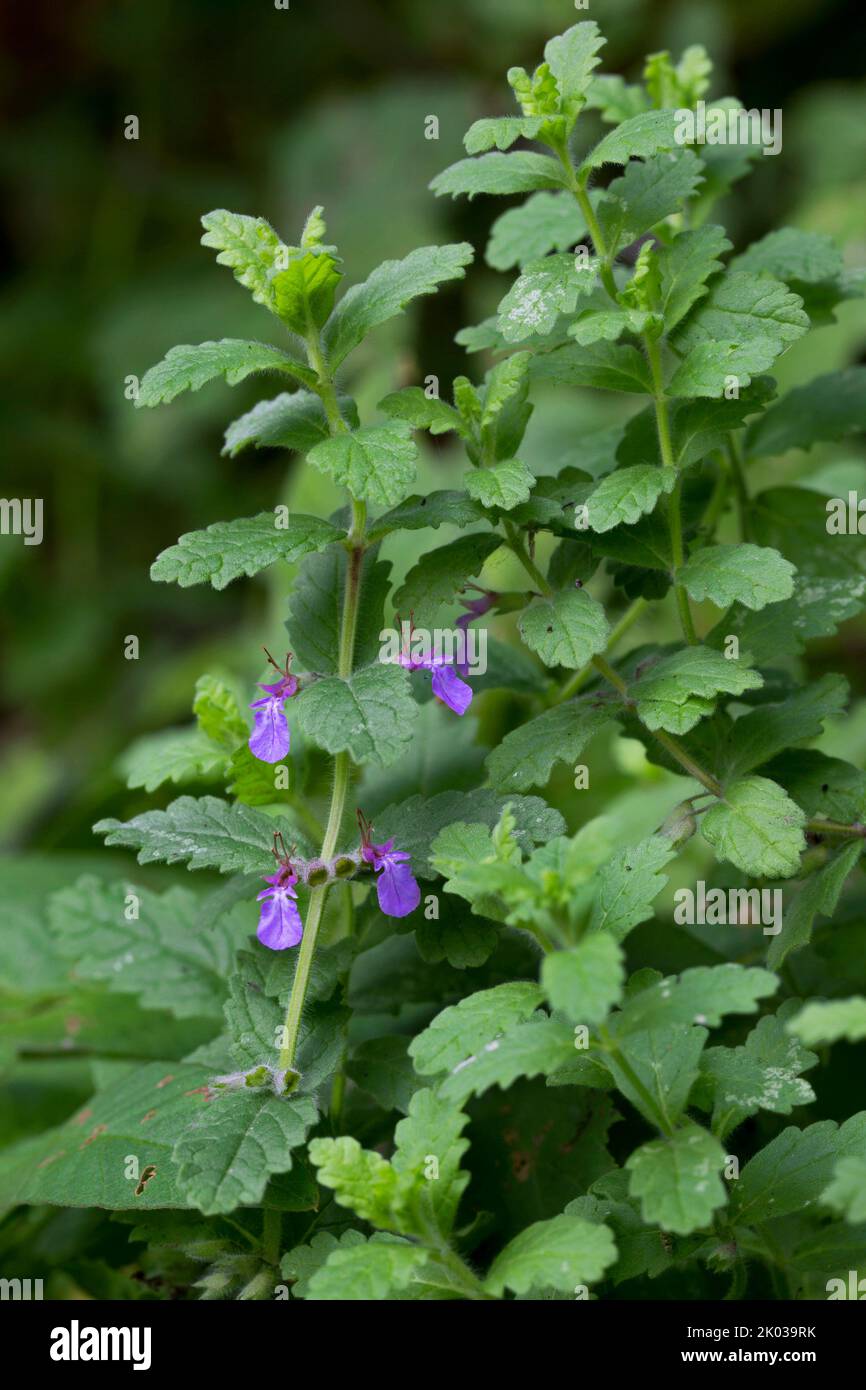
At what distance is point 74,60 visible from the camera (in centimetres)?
379

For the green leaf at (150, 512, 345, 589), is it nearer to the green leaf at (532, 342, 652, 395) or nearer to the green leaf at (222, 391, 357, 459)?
the green leaf at (222, 391, 357, 459)

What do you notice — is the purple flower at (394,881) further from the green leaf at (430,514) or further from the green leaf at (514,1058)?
the green leaf at (430,514)

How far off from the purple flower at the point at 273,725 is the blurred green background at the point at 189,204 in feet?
6.31

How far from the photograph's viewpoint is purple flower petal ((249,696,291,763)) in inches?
42.2

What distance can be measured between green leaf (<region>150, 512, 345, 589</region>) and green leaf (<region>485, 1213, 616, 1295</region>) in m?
0.47

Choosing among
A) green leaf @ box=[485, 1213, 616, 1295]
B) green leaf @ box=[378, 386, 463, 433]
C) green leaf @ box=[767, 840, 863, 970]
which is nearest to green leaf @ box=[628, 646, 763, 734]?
green leaf @ box=[767, 840, 863, 970]

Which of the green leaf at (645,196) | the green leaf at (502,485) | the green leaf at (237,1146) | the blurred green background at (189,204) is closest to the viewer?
the green leaf at (237,1146)

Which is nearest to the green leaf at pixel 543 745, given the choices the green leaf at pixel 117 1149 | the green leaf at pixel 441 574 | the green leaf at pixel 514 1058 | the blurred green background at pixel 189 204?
the green leaf at pixel 441 574

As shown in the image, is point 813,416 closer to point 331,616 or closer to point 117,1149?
point 331,616

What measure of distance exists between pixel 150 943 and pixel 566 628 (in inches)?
22.7

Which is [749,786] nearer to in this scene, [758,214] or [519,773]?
[519,773]

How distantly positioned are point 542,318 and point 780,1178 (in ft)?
2.09

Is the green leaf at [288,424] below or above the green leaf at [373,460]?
above

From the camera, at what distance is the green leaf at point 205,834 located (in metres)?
1.05
